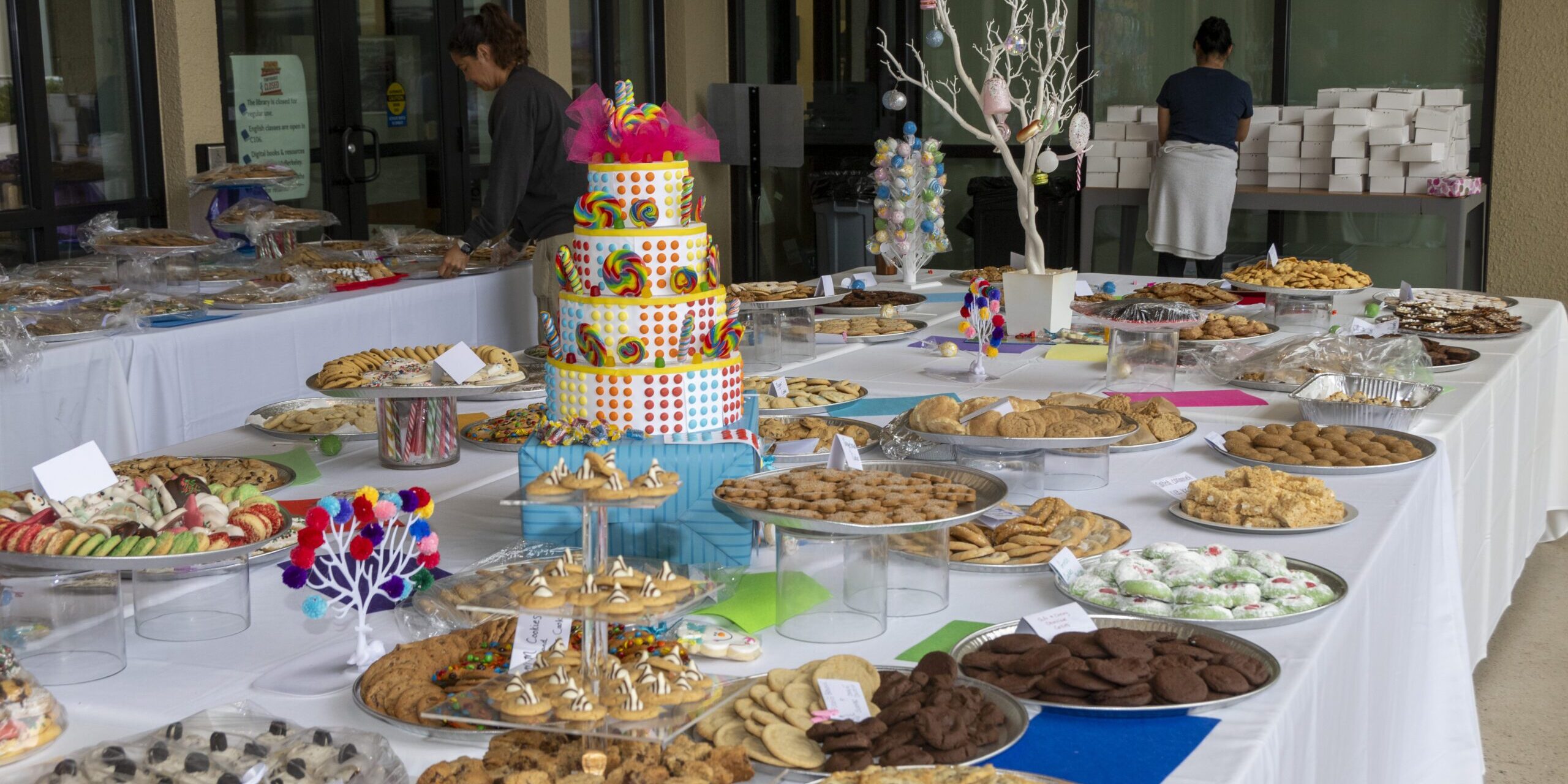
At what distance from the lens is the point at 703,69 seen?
7836mm

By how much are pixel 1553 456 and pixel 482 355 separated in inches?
116

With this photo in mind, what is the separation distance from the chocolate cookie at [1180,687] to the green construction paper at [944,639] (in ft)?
0.75

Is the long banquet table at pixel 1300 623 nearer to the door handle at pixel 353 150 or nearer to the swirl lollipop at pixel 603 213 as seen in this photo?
the swirl lollipop at pixel 603 213

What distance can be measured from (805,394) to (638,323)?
84cm

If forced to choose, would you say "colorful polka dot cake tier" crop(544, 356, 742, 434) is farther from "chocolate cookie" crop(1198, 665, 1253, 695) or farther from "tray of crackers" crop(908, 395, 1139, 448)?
"chocolate cookie" crop(1198, 665, 1253, 695)

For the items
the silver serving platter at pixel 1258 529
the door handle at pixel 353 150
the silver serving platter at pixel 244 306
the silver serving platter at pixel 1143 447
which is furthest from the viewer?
the door handle at pixel 353 150

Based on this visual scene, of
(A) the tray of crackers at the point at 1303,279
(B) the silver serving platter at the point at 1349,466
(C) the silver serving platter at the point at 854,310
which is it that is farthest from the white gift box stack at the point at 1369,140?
(B) the silver serving platter at the point at 1349,466

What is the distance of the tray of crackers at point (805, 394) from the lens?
2.69 metres

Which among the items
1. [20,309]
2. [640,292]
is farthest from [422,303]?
[640,292]

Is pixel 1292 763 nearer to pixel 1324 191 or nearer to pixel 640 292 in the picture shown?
pixel 640 292

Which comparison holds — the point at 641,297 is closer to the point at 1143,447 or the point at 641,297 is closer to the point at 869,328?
the point at 1143,447

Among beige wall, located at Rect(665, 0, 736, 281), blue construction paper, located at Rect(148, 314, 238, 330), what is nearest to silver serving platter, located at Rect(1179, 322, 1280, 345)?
blue construction paper, located at Rect(148, 314, 238, 330)

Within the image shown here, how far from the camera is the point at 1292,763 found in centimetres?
141

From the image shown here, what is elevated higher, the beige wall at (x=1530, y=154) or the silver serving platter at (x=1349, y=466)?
the beige wall at (x=1530, y=154)
